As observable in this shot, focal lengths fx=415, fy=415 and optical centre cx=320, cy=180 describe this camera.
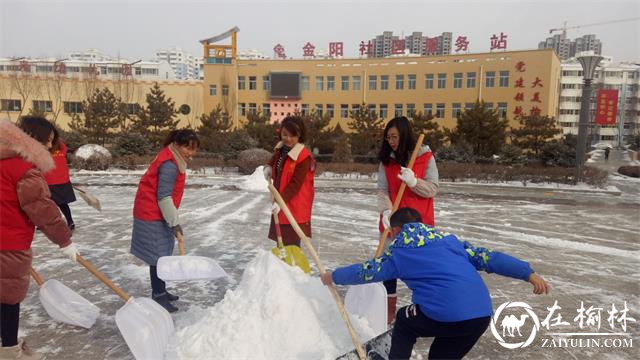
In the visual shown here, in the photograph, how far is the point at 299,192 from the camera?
10.8 feet

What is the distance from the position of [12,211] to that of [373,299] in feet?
7.46

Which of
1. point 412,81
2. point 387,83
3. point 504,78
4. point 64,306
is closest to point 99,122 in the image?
point 387,83

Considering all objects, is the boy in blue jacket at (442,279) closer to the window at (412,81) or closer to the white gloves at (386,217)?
the white gloves at (386,217)

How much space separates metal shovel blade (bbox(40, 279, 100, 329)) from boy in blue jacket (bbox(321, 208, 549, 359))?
230 centimetres

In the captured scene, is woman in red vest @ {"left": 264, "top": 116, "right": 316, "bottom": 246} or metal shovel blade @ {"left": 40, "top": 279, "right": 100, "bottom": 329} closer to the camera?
metal shovel blade @ {"left": 40, "top": 279, "right": 100, "bottom": 329}

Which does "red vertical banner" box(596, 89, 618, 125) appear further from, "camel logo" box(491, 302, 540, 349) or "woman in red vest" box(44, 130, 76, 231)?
"woman in red vest" box(44, 130, 76, 231)

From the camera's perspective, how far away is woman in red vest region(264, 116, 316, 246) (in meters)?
3.28

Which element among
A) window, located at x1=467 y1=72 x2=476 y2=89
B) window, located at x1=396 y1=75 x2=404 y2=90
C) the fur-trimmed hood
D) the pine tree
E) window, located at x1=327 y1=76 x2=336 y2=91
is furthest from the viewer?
window, located at x1=327 y1=76 x2=336 y2=91

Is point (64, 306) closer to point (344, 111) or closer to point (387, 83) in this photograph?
point (387, 83)

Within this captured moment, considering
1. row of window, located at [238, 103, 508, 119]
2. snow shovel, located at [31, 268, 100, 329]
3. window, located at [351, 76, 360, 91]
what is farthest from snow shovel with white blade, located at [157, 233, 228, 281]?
window, located at [351, 76, 360, 91]

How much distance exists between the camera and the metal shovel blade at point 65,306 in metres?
3.11

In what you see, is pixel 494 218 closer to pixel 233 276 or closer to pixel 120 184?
pixel 233 276

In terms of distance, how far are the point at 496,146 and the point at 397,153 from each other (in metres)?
16.4

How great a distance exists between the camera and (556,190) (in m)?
12.3
